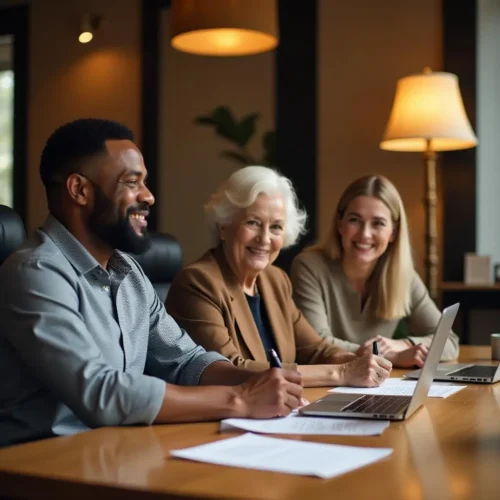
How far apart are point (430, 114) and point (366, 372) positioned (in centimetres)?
227

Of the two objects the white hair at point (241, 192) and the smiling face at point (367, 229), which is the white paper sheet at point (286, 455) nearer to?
the white hair at point (241, 192)

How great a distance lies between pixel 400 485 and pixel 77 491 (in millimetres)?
412

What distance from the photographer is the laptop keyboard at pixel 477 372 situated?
82.2 inches

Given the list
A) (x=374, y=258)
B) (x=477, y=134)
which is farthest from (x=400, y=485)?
(x=477, y=134)

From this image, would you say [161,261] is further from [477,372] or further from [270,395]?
[270,395]

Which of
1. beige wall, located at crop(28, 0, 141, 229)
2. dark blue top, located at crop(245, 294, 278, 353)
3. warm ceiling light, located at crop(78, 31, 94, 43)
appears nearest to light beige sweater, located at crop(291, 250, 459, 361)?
dark blue top, located at crop(245, 294, 278, 353)

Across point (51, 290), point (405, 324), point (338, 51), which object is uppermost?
point (338, 51)

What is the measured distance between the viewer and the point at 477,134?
4.37 meters

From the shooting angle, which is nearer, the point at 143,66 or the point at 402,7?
the point at 402,7

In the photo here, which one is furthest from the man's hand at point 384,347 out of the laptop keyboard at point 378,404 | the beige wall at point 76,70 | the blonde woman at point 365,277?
the beige wall at point 76,70

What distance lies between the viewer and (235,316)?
228cm

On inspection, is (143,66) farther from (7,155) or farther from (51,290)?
(51,290)

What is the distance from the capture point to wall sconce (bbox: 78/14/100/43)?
557 cm

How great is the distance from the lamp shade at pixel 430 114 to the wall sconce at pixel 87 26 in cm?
238
